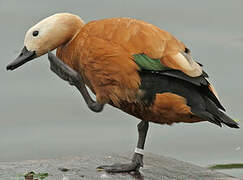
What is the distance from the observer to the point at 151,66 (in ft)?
23.1

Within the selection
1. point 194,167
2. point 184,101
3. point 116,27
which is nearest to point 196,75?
point 184,101

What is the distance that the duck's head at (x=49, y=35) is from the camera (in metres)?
7.39

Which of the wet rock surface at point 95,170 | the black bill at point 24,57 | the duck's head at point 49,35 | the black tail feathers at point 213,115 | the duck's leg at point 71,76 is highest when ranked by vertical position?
the duck's head at point 49,35

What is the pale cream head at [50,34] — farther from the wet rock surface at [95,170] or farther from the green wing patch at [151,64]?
the wet rock surface at [95,170]

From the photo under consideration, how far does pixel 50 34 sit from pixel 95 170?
1.02 m

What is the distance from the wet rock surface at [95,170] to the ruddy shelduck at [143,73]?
0.52 meters

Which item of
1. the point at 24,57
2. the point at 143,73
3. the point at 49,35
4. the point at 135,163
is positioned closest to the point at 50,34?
the point at 49,35

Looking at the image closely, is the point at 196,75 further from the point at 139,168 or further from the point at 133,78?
the point at 139,168

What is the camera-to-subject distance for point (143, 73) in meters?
7.10

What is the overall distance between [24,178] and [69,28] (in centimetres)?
106

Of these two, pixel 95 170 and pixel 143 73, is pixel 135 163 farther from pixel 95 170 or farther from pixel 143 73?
pixel 143 73

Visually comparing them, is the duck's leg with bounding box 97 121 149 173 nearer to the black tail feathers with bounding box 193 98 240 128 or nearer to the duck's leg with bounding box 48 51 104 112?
the duck's leg with bounding box 48 51 104 112

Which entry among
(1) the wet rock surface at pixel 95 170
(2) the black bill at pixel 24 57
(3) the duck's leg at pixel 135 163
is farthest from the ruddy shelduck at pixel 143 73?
(1) the wet rock surface at pixel 95 170

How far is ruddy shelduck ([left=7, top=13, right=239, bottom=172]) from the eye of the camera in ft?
23.2
